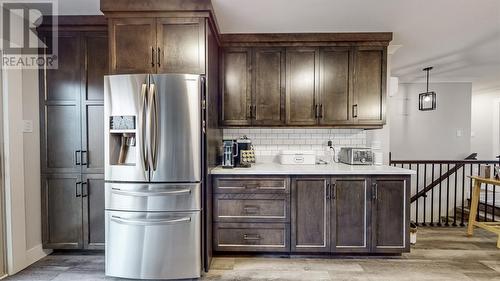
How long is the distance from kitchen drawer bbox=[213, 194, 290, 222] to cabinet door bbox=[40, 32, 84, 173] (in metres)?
1.55

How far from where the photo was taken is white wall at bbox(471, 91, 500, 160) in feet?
22.5

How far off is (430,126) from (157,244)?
5.67 meters

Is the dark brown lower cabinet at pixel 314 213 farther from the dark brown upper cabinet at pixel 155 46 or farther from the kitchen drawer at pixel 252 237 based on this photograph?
the dark brown upper cabinet at pixel 155 46

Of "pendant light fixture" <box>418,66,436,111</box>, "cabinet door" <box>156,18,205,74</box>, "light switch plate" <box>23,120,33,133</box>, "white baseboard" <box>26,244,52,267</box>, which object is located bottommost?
"white baseboard" <box>26,244,52,267</box>

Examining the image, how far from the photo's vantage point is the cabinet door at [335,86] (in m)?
3.12

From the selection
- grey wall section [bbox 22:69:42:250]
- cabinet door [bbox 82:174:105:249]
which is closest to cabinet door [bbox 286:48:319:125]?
cabinet door [bbox 82:174:105:249]

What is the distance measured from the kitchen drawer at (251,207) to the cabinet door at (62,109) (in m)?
1.55

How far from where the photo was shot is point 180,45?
8.04 ft

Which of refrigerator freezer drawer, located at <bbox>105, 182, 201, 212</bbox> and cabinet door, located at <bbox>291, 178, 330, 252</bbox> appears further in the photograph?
cabinet door, located at <bbox>291, 178, 330, 252</bbox>

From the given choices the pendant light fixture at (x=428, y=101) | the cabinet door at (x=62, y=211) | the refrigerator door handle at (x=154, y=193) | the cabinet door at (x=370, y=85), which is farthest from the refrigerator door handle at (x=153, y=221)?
the pendant light fixture at (x=428, y=101)

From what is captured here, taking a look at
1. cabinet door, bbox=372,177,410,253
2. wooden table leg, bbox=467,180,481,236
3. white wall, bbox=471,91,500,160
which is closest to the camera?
cabinet door, bbox=372,177,410,253

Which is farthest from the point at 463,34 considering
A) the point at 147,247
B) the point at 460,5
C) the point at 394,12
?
the point at 147,247

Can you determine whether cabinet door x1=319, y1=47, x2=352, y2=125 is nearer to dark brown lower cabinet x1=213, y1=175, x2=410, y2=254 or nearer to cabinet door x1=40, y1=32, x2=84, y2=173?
dark brown lower cabinet x1=213, y1=175, x2=410, y2=254

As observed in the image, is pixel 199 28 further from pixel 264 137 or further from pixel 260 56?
pixel 264 137
